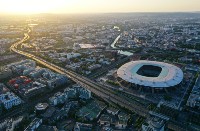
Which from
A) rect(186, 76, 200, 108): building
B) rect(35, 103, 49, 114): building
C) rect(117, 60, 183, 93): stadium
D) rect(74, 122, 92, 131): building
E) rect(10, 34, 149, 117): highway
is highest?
rect(117, 60, 183, 93): stadium

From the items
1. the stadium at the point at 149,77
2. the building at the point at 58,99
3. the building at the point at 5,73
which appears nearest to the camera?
the building at the point at 58,99

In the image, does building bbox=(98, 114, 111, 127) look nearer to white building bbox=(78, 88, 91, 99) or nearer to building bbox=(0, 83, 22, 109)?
white building bbox=(78, 88, 91, 99)

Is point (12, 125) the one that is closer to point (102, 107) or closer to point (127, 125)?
point (102, 107)

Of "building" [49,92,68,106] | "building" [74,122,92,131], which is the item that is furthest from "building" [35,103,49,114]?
"building" [74,122,92,131]

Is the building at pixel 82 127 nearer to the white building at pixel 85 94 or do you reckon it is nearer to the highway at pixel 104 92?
the white building at pixel 85 94

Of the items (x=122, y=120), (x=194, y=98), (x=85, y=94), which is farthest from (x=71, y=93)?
(x=194, y=98)

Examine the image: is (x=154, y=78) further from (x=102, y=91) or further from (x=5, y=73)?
(x=5, y=73)

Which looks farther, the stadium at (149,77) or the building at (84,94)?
the stadium at (149,77)

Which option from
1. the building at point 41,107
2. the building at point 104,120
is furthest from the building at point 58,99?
the building at point 104,120

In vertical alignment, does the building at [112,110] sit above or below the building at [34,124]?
below
